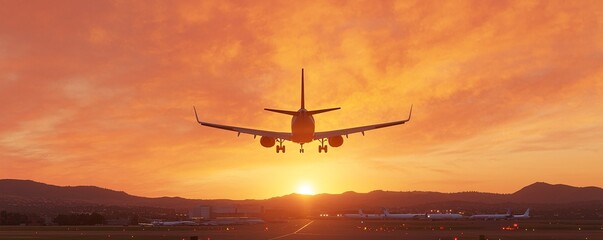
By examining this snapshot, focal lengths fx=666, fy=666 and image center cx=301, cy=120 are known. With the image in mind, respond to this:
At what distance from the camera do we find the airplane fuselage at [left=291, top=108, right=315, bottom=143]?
78.5m

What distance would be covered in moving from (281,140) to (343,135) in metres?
7.94

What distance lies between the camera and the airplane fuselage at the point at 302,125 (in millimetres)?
78500

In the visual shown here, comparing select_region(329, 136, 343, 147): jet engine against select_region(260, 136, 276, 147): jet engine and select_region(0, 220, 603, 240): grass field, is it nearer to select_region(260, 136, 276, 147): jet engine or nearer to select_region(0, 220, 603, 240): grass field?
select_region(260, 136, 276, 147): jet engine

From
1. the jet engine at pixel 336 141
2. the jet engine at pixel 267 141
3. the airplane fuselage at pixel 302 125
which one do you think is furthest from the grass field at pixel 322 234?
the airplane fuselage at pixel 302 125

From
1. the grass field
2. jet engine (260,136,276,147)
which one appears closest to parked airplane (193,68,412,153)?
jet engine (260,136,276,147)

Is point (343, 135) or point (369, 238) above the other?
point (343, 135)

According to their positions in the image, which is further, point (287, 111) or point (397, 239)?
point (397, 239)

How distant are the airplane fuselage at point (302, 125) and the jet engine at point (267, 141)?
5.81 meters

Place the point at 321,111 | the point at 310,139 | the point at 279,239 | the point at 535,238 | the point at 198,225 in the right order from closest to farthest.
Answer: the point at 321,111 → the point at 310,139 → the point at 279,239 → the point at 535,238 → the point at 198,225

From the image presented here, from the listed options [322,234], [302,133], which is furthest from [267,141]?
[322,234]

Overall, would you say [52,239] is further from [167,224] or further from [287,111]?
[167,224]

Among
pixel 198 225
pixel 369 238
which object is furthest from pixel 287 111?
pixel 198 225

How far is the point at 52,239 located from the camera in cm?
11075

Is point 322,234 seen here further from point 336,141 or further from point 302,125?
point 302,125
